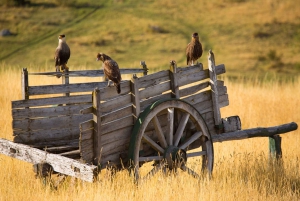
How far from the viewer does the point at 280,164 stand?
8.06 m

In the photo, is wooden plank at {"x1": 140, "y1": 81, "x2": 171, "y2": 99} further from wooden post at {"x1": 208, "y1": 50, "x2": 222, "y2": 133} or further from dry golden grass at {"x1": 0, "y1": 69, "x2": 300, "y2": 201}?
dry golden grass at {"x1": 0, "y1": 69, "x2": 300, "y2": 201}

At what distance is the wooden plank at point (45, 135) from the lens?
22.6ft

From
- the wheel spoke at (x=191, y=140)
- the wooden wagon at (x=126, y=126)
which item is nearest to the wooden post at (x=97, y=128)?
the wooden wagon at (x=126, y=126)

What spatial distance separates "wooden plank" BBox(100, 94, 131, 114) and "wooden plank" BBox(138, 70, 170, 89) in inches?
9.5

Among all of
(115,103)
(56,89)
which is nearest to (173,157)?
(115,103)

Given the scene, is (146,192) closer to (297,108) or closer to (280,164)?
(280,164)

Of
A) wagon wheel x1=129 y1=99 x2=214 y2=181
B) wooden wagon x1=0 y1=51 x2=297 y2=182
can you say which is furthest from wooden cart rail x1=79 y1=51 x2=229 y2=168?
wagon wheel x1=129 y1=99 x2=214 y2=181

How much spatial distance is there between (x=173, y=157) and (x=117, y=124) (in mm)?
924

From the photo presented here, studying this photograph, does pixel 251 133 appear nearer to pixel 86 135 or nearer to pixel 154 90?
pixel 154 90

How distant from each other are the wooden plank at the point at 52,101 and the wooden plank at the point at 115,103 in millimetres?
925

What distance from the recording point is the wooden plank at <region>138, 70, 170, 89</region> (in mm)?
6707

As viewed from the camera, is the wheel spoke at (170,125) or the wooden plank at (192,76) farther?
the wooden plank at (192,76)

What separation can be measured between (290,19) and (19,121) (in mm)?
33317

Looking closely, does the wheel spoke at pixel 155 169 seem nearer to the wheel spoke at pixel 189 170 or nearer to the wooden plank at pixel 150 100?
the wheel spoke at pixel 189 170
